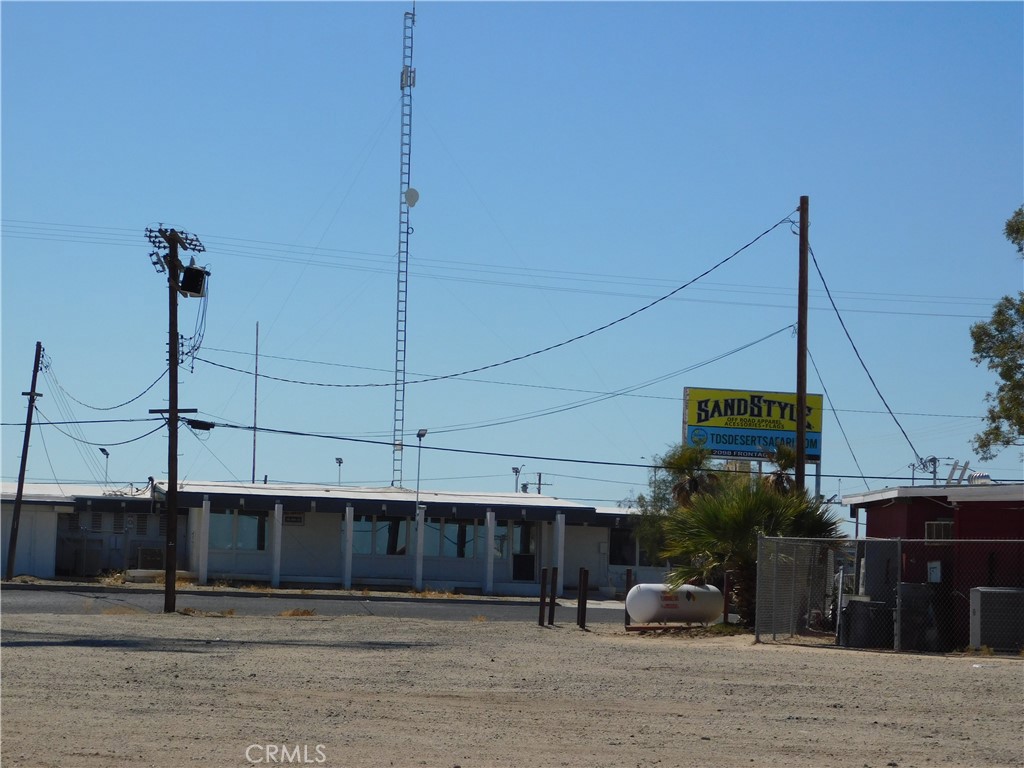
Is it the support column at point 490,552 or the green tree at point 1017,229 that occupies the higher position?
the green tree at point 1017,229

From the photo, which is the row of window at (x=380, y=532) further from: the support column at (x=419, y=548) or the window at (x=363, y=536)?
the support column at (x=419, y=548)

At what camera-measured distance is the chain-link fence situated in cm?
1783

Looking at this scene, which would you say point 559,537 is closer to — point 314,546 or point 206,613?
point 314,546

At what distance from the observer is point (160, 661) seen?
1490 cm

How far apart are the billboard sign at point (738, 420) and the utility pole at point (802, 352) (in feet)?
60.0

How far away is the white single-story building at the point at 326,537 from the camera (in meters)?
41.3

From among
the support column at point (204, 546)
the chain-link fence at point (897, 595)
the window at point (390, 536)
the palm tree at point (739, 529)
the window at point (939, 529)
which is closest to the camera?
the chain-link fence at point (897, 595)

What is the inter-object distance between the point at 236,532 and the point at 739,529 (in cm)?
2446

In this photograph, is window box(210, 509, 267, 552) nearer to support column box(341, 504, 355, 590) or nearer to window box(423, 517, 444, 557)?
support column box(341, 504, 355, 590)

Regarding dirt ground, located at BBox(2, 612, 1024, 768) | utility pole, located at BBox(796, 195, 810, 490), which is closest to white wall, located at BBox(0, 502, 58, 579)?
dirt ground, located at BBox(2, 612, 1024, 768)

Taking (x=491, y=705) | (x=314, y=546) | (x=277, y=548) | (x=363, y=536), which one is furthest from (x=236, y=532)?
(x=491, y=705)

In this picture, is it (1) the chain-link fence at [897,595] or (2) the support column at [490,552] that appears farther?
(2) the support column at [490,552]

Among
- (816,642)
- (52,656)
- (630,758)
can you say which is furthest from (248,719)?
(816,642)

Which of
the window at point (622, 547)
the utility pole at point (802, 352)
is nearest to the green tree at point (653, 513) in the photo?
the window at point (622, 547)
